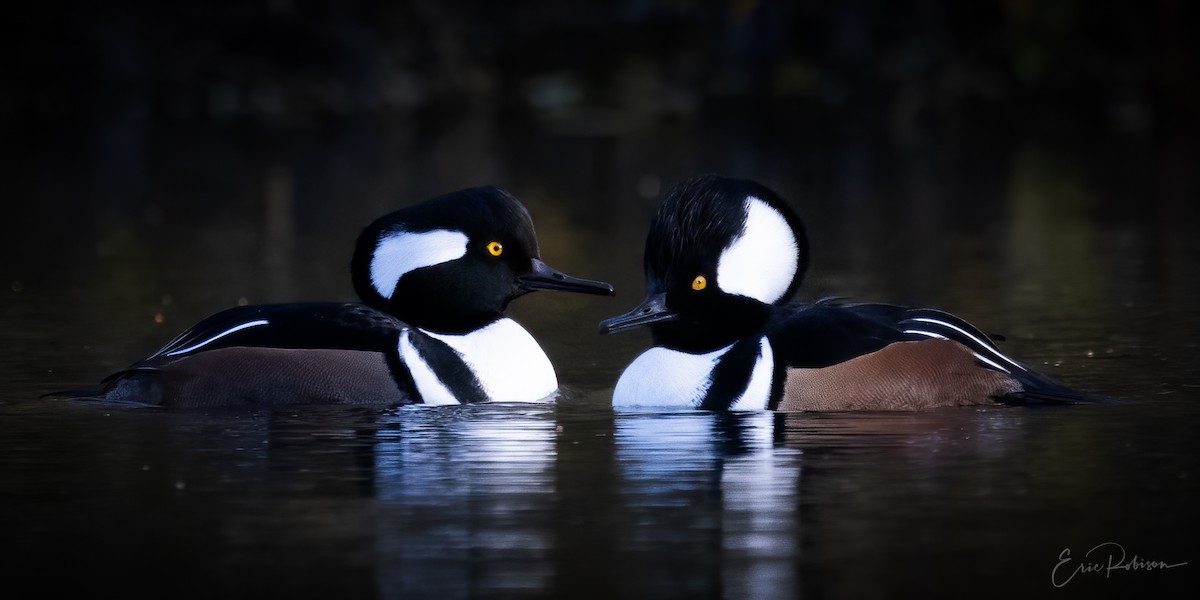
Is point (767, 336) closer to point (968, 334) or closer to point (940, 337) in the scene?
point (940, 337)

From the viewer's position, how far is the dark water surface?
6156 mm

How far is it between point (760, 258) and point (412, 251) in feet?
5.48

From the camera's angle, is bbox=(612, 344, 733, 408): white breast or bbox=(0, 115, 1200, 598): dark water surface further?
bbox=(612, 344, 733, 408): white breast

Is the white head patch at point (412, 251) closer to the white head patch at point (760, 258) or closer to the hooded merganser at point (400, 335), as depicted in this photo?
the hooded merganser at point (400, 335)

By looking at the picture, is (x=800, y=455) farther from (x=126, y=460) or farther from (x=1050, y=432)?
(x=126, y=460)

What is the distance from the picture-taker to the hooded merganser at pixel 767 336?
8781 mm

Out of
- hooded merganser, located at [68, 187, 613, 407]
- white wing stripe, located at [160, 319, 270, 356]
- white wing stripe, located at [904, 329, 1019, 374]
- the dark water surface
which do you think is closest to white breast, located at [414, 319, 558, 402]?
hooded merganser, located at [68, 187, 613, 407]

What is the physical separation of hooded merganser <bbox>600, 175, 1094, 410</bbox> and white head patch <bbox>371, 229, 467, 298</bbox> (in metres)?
0.89

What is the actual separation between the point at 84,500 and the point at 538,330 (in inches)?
210

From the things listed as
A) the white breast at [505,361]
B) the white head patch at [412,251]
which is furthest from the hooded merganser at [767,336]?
the white head patch at [412,251]

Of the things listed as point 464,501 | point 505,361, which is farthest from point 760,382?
point 464,501

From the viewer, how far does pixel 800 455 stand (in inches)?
308
